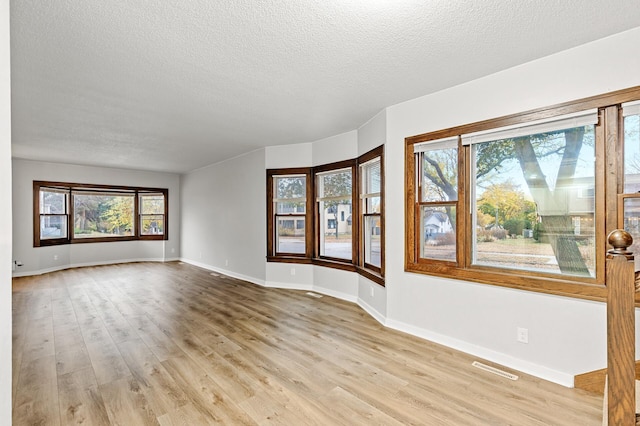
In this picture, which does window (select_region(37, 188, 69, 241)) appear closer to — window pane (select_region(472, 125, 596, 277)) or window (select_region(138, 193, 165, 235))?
window (select_region(138, 193, 165, 235))

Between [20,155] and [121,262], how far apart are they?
3.41 metres

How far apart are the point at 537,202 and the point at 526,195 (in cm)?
11

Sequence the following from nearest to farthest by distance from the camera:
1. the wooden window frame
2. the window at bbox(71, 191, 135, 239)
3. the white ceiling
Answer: the white ceiling < the wooden window frame < the window at bbox(71, 191, 135, 239)

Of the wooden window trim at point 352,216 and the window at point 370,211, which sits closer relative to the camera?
the window at point 370,211

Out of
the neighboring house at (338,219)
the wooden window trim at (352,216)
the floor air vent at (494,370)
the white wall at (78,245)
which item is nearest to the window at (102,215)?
the white wall at (78,245)

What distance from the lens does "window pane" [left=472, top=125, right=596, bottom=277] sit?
2459 mm

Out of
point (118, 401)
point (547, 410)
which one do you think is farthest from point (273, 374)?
point (547, 410)

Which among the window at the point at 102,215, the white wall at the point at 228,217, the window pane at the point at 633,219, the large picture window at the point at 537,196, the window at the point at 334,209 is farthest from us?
the window at the point at 102,215

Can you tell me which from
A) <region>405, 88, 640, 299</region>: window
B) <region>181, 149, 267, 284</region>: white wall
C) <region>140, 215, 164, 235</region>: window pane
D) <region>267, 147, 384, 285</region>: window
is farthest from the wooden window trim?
<region>140, 215, 164, 235</region>: window pane

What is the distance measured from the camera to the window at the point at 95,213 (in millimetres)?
7316

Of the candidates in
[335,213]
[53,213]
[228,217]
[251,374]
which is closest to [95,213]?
[53,213]

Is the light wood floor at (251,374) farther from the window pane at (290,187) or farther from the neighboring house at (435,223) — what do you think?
the window pane at (290,187)

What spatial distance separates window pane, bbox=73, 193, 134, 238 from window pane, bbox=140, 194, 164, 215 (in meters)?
0.27

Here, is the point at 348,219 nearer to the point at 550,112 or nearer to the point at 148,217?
the point at 550,112
